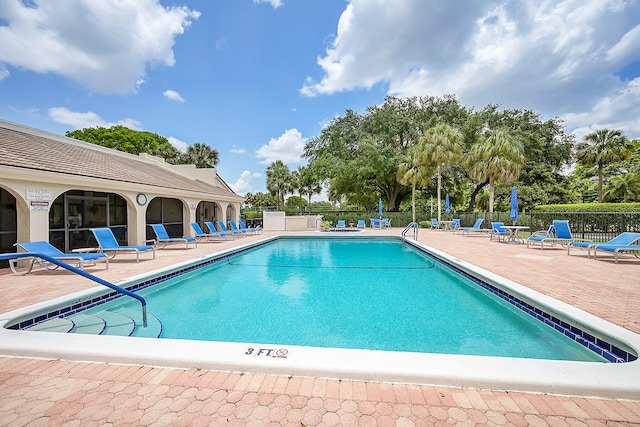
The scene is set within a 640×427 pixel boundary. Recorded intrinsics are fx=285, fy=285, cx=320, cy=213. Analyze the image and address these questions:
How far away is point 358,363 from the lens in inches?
102

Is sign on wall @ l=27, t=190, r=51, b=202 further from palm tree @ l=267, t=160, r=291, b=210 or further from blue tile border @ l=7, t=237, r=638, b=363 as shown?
palm tree @ l=267, t=160, r=291, b=210

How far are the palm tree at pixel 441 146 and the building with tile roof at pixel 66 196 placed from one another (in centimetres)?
1734

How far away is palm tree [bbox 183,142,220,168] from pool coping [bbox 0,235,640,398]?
114 feet

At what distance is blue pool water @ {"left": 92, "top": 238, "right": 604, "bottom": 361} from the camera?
404 centimetres

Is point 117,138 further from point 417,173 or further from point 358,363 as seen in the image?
point 358,363

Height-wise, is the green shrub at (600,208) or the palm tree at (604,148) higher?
the palm tree at (604,148)

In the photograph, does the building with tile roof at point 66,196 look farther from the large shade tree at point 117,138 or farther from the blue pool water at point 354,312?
the large shade tree at point 117,138

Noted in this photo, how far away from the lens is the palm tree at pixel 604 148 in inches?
1015

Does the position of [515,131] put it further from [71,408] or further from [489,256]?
[71,408]

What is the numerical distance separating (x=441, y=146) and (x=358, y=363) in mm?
22675

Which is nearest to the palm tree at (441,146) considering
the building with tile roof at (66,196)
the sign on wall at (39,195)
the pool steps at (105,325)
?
the building with tile roof at (66,196)

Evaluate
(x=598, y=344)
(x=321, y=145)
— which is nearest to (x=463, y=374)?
(x=598, y=344)

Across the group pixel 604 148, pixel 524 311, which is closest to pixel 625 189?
pixel 604 148

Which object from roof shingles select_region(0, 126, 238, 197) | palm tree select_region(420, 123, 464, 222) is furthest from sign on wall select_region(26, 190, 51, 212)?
palm tree select_region(420, 123, 464, 222)
